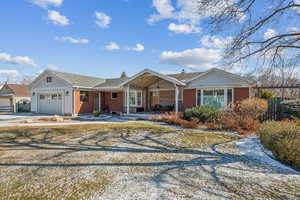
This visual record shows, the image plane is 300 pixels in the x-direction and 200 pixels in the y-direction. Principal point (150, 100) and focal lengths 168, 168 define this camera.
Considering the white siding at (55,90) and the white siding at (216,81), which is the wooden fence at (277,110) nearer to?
the white siding at (216,81)

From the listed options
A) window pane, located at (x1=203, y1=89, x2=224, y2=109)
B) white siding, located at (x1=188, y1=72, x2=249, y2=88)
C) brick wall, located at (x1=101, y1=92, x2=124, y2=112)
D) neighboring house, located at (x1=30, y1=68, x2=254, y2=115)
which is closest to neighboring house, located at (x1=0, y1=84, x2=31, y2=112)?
neighboring house, located at (x1=30, y1=68, x2=254, y2=115)

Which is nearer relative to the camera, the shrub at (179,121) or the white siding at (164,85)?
the shrub at (179,121)

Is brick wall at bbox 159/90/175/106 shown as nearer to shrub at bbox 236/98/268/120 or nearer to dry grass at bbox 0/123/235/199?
shrub at bbox 236/98/268/120

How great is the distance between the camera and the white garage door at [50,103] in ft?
62.1

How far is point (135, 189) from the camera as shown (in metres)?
3.37

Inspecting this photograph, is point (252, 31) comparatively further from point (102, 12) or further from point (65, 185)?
point (65, 185)

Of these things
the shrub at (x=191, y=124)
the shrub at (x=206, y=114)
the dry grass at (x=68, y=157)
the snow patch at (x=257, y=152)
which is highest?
the shrub at (x=206, y=114)

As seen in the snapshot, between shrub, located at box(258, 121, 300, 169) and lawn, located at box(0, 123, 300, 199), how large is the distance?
2.48ft

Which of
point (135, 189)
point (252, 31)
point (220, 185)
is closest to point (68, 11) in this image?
point (252, 31)

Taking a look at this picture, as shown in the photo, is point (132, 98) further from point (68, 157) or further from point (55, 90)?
point (68, 157)

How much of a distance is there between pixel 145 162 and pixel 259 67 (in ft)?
31.7

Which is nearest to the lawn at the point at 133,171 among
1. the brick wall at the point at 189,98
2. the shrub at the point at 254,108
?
the shrub at the point at 254,108

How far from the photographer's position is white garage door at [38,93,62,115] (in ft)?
62.1

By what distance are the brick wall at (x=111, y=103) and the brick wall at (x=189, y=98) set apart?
7477 mm
